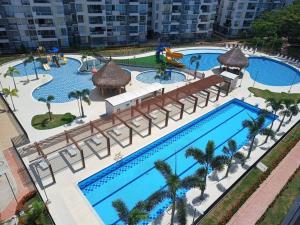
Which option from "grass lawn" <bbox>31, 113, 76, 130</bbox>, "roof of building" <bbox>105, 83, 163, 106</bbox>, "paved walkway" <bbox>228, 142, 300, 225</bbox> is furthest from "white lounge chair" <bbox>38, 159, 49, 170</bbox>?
"paved walkway" <bbox>228, 142, 300, 225</bbox>

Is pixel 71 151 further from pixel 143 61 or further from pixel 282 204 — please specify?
pixel 143 61

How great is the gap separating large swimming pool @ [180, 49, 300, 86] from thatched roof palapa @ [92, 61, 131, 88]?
18.8 m

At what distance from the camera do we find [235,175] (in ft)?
76.8

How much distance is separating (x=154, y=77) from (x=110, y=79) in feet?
36.2

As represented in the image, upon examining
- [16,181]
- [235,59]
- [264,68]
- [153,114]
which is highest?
[235,59]

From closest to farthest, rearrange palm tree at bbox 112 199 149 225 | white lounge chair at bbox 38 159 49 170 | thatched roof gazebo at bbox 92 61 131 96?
1. palm tree at bbox 112 199 149 225
2. white lounge chair at bbox 38 159 49 170
3. thatched roof gazebo at bbox 92 61 131 96

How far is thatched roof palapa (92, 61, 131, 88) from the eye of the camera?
3491cm

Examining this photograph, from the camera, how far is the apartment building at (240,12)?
70.2 m

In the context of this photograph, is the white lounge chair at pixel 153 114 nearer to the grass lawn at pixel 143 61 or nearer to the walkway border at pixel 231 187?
the walkway border at pixel 231 187

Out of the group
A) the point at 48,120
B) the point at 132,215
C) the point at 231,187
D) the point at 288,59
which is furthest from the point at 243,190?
the point at 288,59

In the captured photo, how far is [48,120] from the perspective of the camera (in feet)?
100

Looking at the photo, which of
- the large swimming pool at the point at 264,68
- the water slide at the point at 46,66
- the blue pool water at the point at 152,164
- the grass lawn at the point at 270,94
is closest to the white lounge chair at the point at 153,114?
the blue pool water at the point at 152,164

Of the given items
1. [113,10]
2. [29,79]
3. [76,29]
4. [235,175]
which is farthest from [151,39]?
[235,175]

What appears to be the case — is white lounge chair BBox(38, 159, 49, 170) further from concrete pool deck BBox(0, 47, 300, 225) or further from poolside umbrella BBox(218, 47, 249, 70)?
poolside umbrella BBox(218, 47, 249, 70)
